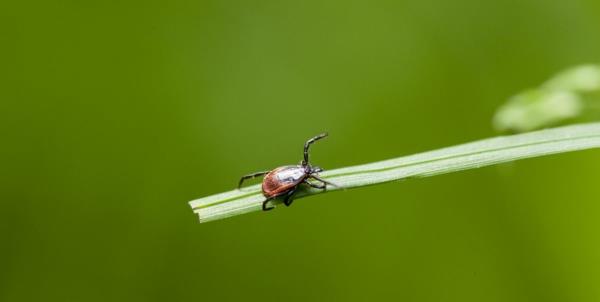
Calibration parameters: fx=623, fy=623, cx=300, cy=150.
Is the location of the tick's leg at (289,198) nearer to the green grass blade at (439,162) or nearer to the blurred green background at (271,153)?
the green grass blade at (439,162)

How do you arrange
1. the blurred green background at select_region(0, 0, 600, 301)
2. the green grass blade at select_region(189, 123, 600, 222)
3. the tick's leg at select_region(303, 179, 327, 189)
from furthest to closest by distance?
the blurred green background at select_region(0, 0, 600, 301), the tick's leg at select_region(303, 179, 327, 189), the green grass blade at select_region(189, 123, 600, 222)

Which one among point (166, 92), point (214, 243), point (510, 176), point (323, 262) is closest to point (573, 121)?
point (510, 176)

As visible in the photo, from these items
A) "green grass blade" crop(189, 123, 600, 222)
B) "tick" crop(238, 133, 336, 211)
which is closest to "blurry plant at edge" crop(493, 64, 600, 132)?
"green grass blade" crop(189, 123, 600, 222)

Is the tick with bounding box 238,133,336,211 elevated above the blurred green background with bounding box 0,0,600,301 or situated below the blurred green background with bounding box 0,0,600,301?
below

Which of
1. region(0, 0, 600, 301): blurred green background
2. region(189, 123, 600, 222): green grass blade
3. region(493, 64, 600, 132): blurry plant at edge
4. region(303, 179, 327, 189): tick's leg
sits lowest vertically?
region(189, 123, 600, 222): green grass blade

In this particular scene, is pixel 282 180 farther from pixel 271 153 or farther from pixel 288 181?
pixel 271 153

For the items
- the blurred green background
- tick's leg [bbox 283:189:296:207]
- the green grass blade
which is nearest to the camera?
the green grass blade

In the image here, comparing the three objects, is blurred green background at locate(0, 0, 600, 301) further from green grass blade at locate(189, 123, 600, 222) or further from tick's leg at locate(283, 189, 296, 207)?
green grass blade at locate(189, 123, 600, 222)

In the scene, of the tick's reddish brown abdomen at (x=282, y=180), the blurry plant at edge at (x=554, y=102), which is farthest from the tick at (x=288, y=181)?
the blurry plant at edge at (x=554, y=102)
